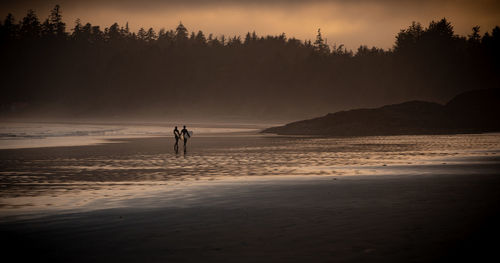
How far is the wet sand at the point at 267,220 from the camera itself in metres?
9.62

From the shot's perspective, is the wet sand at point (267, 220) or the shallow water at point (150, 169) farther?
the shallow water at point (150, 169)

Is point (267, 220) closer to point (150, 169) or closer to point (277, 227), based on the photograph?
point (277, 227)

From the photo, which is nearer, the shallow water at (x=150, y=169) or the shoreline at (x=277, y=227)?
the shoreline at (x=277, y=227)

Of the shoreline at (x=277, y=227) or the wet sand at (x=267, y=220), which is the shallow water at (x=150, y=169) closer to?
the wet sand at (x=267, y=220)

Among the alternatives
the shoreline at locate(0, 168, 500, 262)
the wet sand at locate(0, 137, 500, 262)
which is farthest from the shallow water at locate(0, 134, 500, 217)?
the shoreline at locate(0, 168, 500, 262)

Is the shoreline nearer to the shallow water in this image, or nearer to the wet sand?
the wet sand

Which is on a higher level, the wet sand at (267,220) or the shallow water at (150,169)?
the shallow water at (150,169)

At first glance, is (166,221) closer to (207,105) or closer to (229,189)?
(229,189)

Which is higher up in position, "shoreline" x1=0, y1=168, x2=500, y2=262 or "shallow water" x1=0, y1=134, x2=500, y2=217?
"shallow water" x1=0, y1=134, x2=500, y2=217

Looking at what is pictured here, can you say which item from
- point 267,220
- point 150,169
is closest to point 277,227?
point 267,220

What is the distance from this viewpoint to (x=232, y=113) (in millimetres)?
169125

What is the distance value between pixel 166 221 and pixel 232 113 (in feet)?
515

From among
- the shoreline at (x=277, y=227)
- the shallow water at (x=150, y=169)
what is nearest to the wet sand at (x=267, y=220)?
the shoreline at (x=277, y=227)

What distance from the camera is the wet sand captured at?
9.62 meters
